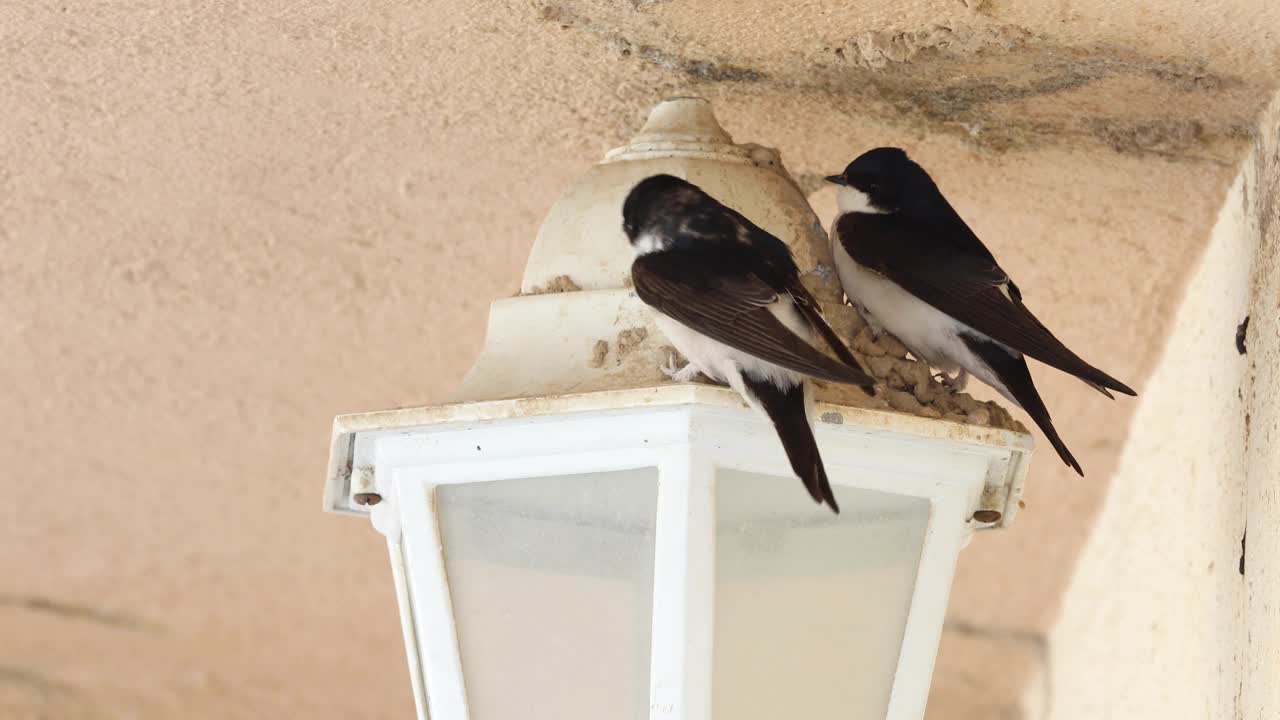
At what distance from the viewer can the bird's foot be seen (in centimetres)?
153

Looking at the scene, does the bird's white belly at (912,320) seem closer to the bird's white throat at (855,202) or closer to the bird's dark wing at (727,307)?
the bird's white throat at (855,202)

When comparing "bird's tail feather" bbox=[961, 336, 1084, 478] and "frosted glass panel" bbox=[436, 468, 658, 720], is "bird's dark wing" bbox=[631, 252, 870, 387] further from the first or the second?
"bird's tail feather" bbox=[961, 336, 1084, 478]

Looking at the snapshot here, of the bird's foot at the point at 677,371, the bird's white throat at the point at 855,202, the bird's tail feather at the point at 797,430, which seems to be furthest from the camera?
the bird's white throat at the point at 855,202

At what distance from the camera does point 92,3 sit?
6.06ft

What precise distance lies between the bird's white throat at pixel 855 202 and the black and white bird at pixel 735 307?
0.22 metres

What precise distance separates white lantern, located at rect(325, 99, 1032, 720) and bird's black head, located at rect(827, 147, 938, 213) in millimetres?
348

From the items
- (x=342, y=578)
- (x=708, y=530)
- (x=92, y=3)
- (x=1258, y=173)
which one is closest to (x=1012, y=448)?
(x=708, y=530)

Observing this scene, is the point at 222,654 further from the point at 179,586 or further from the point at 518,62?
the point at 518,62

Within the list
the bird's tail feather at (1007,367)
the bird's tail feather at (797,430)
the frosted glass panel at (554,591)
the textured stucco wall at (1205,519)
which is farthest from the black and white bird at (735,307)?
the textured stucco wall at (1205,519)

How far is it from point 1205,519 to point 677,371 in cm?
84

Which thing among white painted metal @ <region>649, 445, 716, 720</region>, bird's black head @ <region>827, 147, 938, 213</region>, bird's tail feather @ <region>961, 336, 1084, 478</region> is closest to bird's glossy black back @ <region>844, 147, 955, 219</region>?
bird's black head @ <region>827, 147, 938, 213</region>

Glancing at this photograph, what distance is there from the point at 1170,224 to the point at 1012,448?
72cm

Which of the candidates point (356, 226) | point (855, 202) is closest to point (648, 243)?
point (855, 202)

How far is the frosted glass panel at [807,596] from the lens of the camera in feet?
4.81
